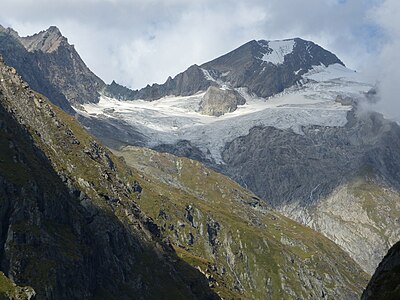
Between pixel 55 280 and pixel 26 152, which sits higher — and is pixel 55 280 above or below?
below

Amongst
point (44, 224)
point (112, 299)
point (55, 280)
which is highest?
point (44, 224)

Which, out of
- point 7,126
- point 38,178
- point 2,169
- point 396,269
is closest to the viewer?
point 396,269

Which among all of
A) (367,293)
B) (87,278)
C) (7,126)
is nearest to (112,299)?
(87,278)

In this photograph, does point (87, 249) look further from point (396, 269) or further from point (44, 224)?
point (396, 269)

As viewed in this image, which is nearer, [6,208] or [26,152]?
[6,208]

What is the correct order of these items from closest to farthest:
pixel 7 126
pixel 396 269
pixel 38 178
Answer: pixel 396 269
pixel 38 178
pixel 7 126

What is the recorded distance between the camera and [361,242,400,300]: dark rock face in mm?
58319

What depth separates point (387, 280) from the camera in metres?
62.0

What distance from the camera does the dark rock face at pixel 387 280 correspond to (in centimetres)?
5832

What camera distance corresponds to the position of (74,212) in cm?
19050

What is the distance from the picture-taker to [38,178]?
181 meters

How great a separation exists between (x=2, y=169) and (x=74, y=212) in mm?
30062

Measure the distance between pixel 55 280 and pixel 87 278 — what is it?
66.5 ft

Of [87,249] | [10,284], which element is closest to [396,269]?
[10,284]
